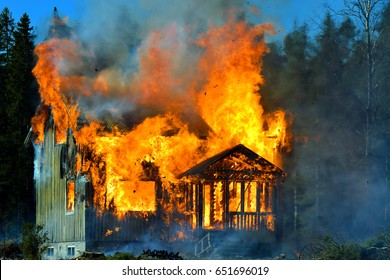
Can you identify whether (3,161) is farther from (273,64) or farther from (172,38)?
(273,64)

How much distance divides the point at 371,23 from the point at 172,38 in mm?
10633

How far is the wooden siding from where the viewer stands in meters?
31.6

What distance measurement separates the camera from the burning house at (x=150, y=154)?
30797mm

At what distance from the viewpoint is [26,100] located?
130ft

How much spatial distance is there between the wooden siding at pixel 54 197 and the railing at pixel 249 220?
7.04m

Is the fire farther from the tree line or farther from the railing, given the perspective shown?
the tree line

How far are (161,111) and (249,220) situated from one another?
6.81m

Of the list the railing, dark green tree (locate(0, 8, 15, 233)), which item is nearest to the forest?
dark green tree (locate(0, 8, 15, 233))

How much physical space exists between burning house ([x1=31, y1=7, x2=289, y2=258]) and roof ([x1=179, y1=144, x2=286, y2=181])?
0.05 meters

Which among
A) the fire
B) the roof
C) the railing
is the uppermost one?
the fire

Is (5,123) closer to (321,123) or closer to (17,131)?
(17,131)

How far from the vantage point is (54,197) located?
3400 cm
